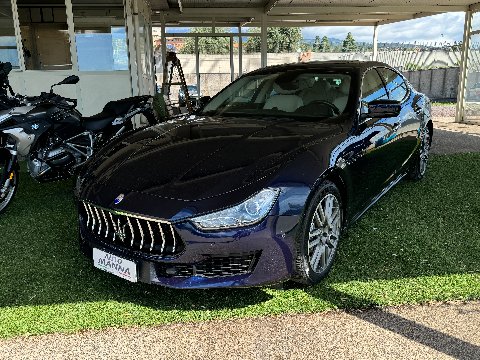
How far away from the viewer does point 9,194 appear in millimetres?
4250

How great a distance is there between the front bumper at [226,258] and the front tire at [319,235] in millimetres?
104

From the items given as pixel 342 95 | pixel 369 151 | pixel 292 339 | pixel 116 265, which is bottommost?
pixel 292 339

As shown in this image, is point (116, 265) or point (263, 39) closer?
point (116, 265)

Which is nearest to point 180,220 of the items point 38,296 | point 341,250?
point 38,296

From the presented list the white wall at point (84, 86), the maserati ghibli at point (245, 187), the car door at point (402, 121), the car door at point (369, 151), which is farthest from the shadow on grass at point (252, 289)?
the white wall at point (84, 86)

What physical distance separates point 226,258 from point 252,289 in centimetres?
48

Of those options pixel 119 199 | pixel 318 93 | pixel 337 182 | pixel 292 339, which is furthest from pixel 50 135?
pixel 292 339

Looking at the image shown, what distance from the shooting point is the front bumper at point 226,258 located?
7.46 ft

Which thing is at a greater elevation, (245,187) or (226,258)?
(245,187)

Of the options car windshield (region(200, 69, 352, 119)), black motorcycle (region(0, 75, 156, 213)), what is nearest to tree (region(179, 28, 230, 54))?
black motorcycle (region(0, 75, 156, 213))

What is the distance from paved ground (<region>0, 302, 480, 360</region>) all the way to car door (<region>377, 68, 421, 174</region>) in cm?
179

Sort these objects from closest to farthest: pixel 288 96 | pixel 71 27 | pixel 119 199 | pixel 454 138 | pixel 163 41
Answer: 1. pixel 119 199
2. pixel 288 96
3. pixel 71 27
4. pixel 454 138
5. pixel 163 41

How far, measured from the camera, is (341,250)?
3221 mm

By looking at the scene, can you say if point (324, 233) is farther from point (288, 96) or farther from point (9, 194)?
point (9, 194)
